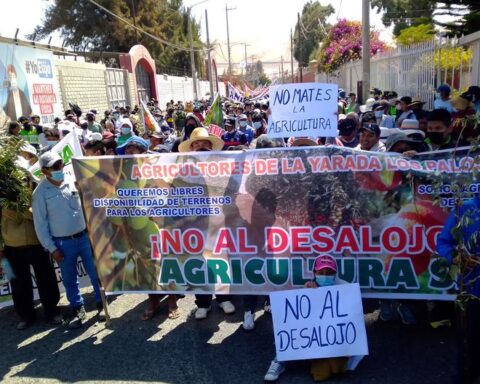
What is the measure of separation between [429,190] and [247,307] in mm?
1885

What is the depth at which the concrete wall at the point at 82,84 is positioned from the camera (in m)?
19.1

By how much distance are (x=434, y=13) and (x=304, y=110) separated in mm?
18227

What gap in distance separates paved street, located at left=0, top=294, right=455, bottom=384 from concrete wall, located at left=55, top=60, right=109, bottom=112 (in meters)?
16.2

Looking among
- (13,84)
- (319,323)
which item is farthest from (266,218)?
(13,84)

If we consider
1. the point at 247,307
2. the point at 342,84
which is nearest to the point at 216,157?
the point at 247,307

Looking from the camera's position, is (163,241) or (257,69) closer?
(163,241)

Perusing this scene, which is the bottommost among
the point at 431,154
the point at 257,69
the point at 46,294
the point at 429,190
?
the point at 46,294

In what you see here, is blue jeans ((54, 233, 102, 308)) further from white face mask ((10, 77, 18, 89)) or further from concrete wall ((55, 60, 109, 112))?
concrete wall ((55, 60, 109, 112))

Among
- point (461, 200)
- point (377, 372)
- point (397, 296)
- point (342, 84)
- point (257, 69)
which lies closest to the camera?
point (461, 200)

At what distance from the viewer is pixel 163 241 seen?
13.5 ft

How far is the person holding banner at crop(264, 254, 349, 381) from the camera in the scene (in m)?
3.44

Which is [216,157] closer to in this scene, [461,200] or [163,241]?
[163,241]

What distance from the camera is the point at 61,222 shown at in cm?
435

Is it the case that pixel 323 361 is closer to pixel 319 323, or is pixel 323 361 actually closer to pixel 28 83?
pixel 319 323
